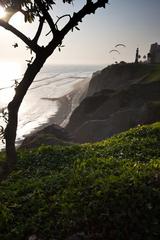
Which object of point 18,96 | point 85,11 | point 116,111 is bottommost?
point 116,111

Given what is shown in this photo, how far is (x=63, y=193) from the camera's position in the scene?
14836 mm

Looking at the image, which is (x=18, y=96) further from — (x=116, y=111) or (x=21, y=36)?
(x=116, y=111)

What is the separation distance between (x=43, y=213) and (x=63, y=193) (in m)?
1.35

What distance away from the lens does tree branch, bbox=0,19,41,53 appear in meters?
12.9

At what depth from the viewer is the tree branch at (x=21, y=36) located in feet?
42.2

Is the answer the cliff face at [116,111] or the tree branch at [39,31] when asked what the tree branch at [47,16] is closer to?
the tree branch at [39,31]

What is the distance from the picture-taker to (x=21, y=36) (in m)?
13.2

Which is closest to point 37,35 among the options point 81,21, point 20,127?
point 81,21

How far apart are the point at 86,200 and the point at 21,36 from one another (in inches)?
234

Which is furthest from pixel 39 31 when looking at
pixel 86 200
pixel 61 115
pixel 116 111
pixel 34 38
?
pixel 61 115

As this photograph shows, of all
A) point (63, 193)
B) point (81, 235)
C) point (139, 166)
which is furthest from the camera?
point (139, 166)

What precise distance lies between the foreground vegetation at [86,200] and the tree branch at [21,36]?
17.4ft

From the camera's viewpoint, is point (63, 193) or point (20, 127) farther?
point (20, 127)

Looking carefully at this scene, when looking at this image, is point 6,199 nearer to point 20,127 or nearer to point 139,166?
point 139,166
